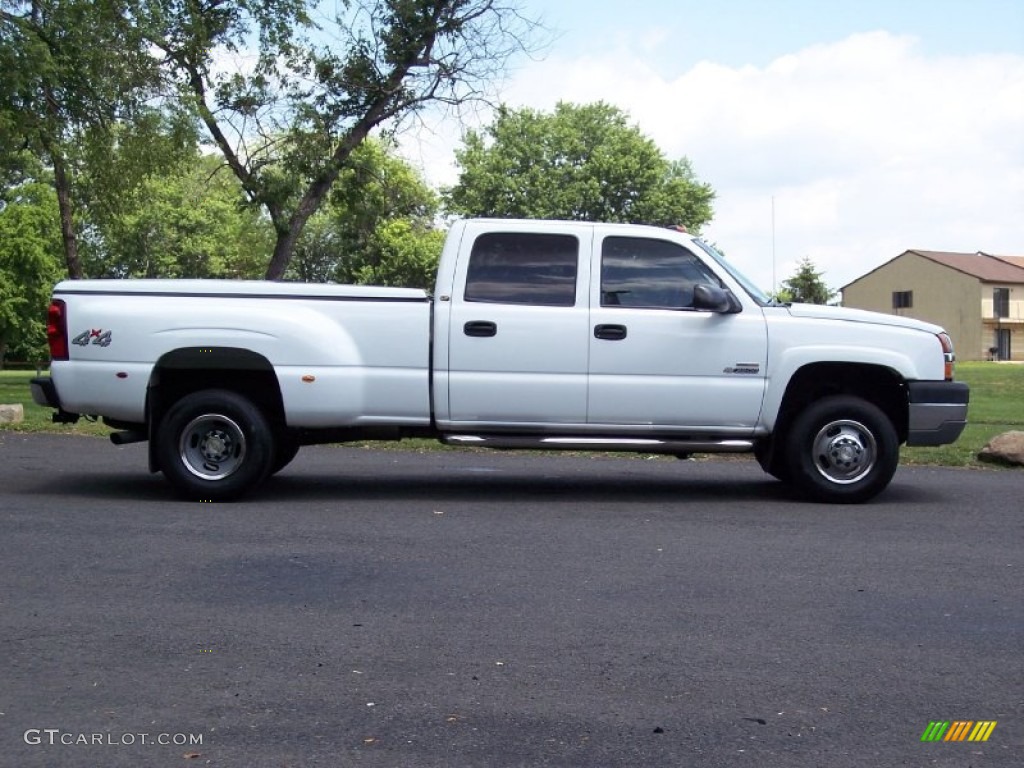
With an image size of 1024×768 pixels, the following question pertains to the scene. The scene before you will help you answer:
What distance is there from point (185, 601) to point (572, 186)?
2053 inches

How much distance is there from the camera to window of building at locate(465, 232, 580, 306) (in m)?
9.50

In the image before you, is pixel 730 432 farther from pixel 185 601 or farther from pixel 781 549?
pixel 185 601

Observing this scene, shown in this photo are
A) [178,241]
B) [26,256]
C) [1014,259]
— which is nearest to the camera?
[26,256]

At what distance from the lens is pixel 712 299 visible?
9.31 meters

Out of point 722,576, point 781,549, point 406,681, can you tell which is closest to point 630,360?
point 781,549

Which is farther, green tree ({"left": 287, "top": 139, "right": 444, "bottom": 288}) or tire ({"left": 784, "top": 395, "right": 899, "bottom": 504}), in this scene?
green tree ({"left": 287, "top": 139, "right": 444, "bottom": 288})

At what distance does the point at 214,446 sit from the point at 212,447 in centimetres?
2

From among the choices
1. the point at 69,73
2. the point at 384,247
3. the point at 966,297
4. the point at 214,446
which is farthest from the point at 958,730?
the point at 966,297

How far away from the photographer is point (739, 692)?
476 cm

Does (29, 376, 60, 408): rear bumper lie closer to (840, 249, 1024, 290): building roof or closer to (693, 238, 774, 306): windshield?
(693, 238, 774, 306): windshield

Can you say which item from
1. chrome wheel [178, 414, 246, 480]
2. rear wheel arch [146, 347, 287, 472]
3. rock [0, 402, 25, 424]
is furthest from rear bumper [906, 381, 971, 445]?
rock [0, 402, 25, 424]

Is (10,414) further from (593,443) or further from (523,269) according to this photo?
(593,443)

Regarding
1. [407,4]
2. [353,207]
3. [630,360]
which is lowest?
[630,360]

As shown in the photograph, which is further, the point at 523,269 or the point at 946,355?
the point at 946,355
